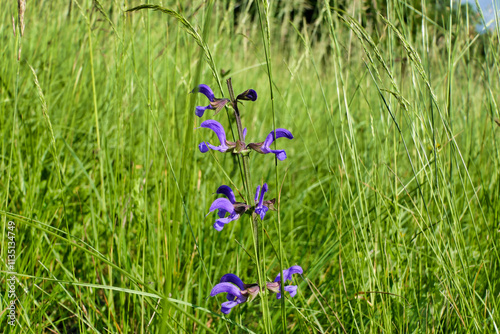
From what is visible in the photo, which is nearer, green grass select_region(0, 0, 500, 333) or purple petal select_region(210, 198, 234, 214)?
purple petal select_region(210, 198, 234, 214)

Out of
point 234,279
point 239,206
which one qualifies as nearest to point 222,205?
point 239,206

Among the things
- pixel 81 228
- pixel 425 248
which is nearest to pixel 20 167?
pixel 81 228

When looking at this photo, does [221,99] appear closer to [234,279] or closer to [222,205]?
[222,205]

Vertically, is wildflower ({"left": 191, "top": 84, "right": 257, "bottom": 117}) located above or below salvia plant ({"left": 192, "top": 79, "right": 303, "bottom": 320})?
above

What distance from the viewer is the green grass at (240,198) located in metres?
0.98

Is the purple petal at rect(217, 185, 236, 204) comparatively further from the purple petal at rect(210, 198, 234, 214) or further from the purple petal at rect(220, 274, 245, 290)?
the purple petal at rect(220, 274, 245, 290)

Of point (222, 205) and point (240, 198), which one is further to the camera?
point (240, 198)

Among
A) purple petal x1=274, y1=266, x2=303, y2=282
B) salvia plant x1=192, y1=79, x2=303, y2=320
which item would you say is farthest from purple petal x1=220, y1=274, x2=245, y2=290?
purple petal x1=274, y1=266, x2=303, y2=282

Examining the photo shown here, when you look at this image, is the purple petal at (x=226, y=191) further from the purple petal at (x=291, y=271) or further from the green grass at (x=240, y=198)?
the purple petal at (x=291, y=271)

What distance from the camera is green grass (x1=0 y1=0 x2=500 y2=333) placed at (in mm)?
975

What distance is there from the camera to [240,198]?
1.64 metres

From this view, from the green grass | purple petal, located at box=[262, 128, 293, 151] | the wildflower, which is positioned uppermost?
the wildflower

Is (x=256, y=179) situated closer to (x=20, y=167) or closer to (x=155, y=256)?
(x=155, y=256)

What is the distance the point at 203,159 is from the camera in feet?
6.27
